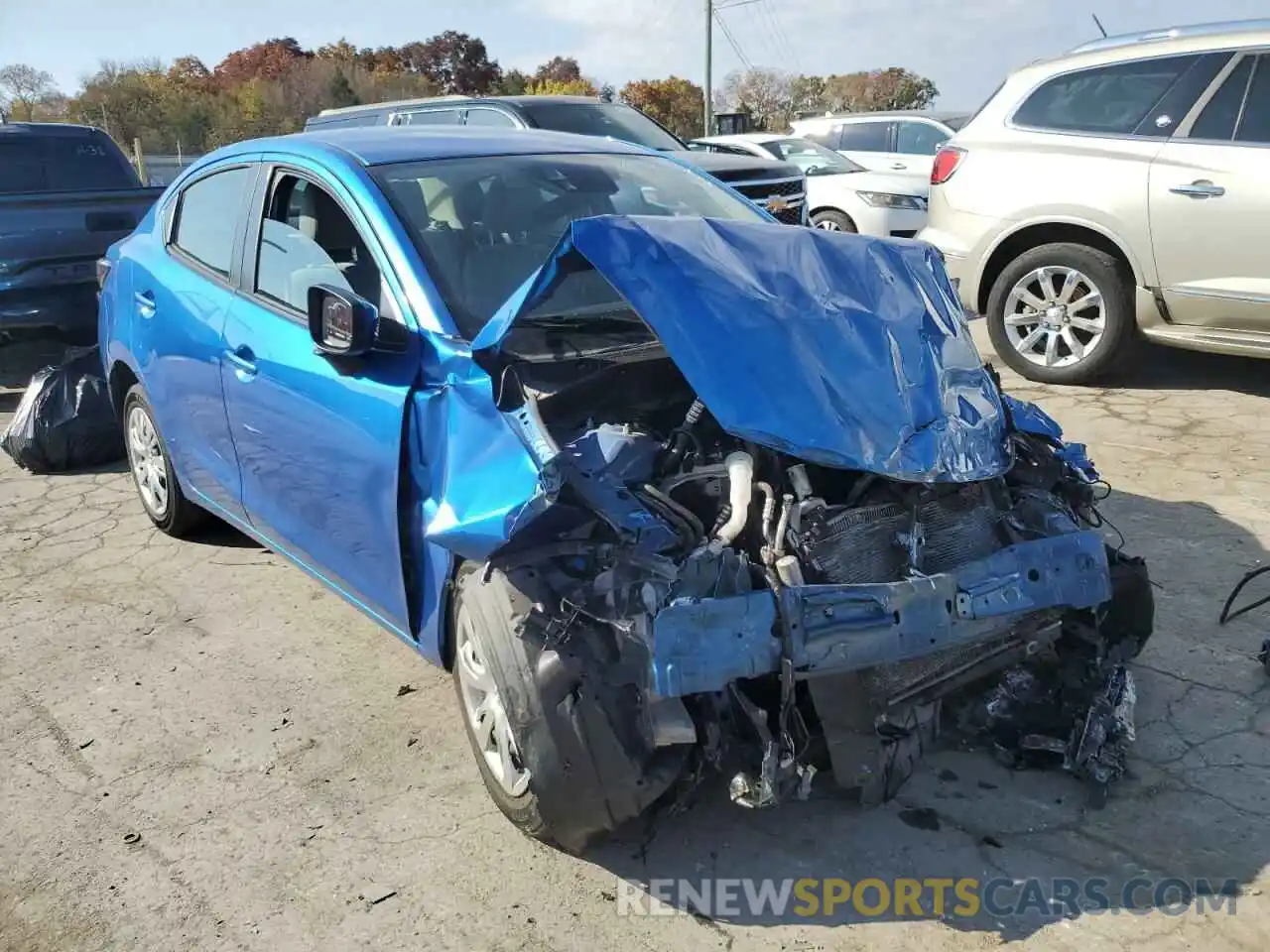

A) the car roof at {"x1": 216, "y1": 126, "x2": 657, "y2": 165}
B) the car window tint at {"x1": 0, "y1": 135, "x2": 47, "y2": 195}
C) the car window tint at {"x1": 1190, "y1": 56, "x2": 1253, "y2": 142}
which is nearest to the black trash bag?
the car window tint at {"x1": 0, "y1": 135, "x2": 47, "y2": 195}

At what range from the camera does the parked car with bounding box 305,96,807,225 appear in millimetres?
8961

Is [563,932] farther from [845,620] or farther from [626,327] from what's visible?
[626,327]

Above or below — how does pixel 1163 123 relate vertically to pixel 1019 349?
above

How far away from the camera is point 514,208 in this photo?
3514mm

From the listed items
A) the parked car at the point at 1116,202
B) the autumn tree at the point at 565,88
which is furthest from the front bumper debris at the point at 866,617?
the autumn tree at the point at 565,88

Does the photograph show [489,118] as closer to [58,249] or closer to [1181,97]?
[58,249]

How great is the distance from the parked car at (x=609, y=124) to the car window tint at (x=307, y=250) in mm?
Answer: 5406

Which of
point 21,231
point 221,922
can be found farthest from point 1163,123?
point 21,231

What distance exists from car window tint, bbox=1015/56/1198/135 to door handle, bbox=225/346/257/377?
5121mm

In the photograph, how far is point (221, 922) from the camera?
257 cm

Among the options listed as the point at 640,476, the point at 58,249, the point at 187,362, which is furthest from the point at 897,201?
the point at 640,476

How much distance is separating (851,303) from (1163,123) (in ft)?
13.8

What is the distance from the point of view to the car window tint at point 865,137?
12984 mm

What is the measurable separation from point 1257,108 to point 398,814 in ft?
18.9
